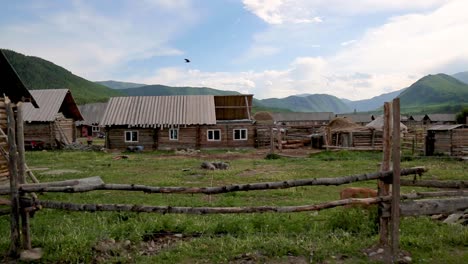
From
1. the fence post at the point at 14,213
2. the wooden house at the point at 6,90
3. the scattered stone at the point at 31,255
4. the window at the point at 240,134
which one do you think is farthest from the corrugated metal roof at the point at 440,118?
the fence post at the point at 14,213

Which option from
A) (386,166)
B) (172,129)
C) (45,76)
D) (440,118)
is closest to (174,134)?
(172,129)

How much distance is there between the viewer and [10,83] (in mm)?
14867

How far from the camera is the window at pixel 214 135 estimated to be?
3509 centimetres

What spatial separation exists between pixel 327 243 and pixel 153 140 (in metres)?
30.6

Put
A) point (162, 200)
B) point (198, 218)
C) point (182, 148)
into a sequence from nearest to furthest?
point (198, 218), point (162, 200), point (182, 148)

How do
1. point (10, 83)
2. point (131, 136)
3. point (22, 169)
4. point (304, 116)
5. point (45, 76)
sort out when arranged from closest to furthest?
point (22, 169), point (10, 83), point (131, 136), point (304, 116), point (45, 76)

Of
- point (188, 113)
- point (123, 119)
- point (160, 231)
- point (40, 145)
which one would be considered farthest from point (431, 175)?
point (40, 145)

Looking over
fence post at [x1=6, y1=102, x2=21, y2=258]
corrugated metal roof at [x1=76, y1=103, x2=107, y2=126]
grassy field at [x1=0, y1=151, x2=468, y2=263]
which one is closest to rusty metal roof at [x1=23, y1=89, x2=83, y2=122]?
corrugated metal roof at [x1=76, y1=103, x2=107, y2=126]

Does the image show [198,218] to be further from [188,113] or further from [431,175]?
[188,113]

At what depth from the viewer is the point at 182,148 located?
34469 mm

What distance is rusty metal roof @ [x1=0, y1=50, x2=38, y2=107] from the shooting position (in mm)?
13782

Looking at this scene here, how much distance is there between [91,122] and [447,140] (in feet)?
197

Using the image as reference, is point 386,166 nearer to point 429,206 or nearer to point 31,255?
point 429,206

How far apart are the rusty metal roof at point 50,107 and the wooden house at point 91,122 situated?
836 inches
